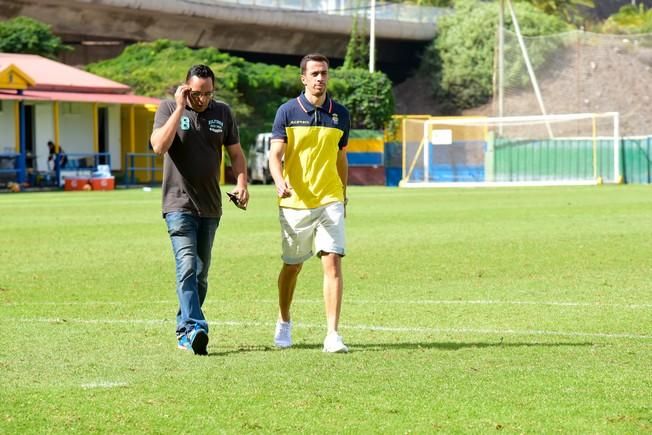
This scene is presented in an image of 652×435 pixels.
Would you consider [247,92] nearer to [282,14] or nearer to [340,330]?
[282,14]

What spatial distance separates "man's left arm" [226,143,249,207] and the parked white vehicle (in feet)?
149

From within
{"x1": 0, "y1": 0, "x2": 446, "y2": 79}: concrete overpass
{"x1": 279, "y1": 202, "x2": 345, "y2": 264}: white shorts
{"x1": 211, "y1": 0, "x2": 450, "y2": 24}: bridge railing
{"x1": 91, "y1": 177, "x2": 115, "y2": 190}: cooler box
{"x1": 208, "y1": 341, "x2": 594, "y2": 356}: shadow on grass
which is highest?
{"x1": 211, "y1": 0, "x2": 450, "y2": 24}: bridge railing

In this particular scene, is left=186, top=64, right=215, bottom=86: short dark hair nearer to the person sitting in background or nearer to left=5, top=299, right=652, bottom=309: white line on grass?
left=5, top=299, right=652, bottom=309: white line on grass

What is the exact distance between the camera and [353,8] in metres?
75.1

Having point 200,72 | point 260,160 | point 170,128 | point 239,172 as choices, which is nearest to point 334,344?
point 239,172

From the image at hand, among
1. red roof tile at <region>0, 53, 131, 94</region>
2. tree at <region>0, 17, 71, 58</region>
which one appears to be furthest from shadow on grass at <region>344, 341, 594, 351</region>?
tree at <region>0, 17, 71, 58</region>

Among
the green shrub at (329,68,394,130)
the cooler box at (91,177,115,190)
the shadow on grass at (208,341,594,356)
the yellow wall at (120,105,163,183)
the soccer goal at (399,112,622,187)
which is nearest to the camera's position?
the shadow on grass at (208,341,594,356)

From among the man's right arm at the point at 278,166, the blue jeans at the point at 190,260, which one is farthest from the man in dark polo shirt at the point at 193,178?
the man's right arm at the point at 278,166

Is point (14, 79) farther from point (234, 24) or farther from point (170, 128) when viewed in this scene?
point (170, 128)

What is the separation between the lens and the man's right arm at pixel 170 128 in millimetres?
9859

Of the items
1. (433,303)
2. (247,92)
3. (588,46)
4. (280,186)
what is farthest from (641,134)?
(280,186)

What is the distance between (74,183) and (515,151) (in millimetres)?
17542

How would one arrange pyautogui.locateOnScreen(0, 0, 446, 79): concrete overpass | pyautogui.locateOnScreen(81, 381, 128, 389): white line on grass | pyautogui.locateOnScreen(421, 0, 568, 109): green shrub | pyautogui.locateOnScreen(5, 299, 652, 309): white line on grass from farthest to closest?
1. pyautogui.locateOnScreen(421, 0, 568, 109): green shrub
2. pyautogui.locateOnScreen(0, 0, 446, 79): concrete overpass
3. pyautogui.locateOnScreen(5, 299, 652, 309): white line on grass
4. pyautogui.locateOnScreen(81, 381, 128, 389): white line on grass

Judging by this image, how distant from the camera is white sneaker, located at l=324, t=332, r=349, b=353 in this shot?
9.78 metres
